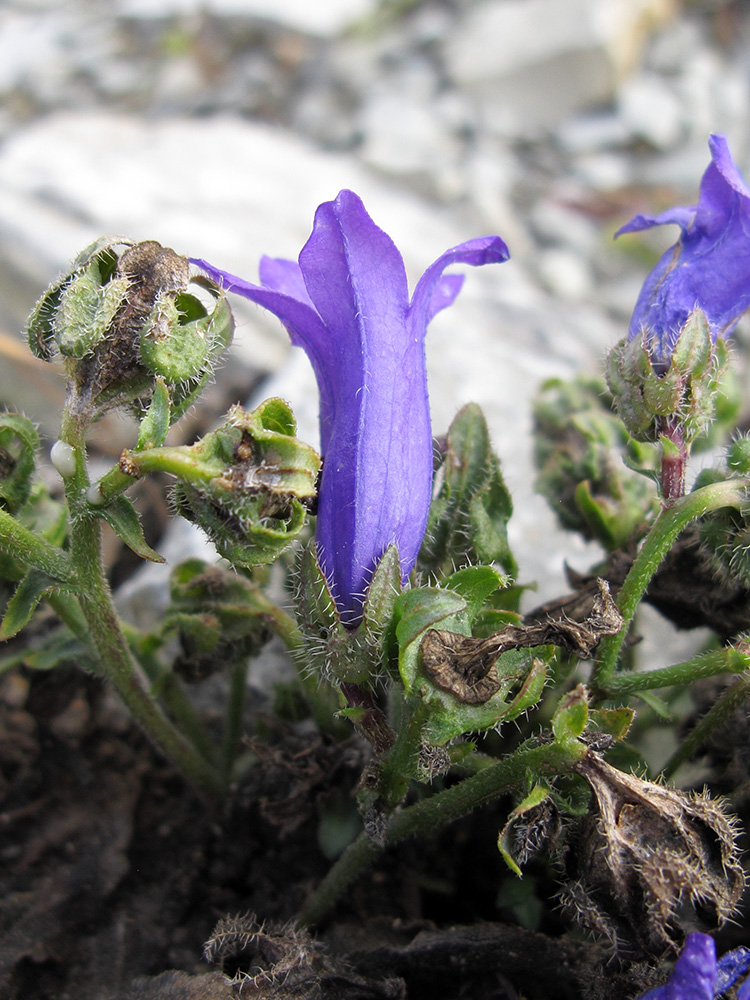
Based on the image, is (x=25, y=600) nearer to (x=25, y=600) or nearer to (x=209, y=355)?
(x=25, y=600)

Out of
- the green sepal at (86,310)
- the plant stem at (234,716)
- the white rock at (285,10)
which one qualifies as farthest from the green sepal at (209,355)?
the white rock at (285,10)

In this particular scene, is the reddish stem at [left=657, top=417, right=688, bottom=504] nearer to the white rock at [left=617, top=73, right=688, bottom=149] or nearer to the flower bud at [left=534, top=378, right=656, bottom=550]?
the flower bud at [left=534, top=378, right=656, bottom=550]

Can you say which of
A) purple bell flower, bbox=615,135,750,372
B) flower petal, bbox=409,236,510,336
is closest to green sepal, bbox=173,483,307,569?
flower petal, bbox=409,236,510,336

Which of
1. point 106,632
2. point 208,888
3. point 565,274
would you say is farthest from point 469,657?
point 565,274

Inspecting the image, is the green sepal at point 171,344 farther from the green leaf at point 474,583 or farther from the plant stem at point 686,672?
the plant stem at point 686,672

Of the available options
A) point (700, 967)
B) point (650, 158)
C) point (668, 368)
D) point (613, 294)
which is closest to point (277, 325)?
point (613, 294)

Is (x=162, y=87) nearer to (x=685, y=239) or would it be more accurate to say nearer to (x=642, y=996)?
(x=685, y=239)
